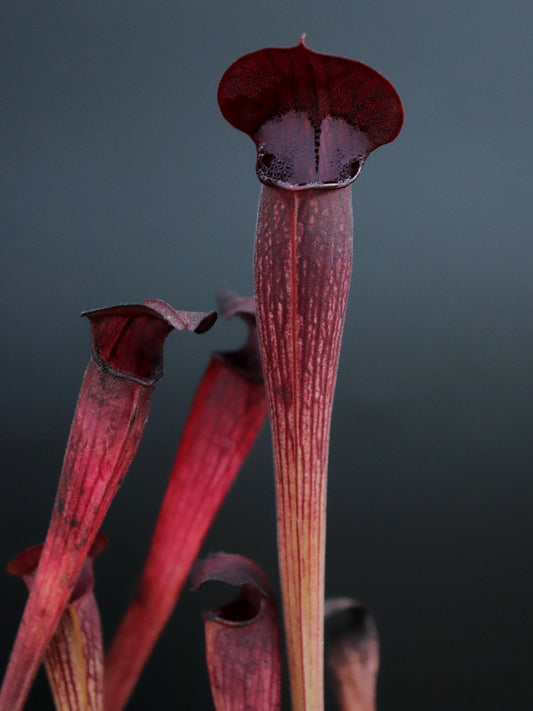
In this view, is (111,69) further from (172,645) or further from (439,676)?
(439,676)

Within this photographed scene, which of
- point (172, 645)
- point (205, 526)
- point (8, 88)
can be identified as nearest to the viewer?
point (205, 526)

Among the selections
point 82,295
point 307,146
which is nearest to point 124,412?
point 307,146

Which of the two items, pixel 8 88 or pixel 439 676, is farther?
pixel 439 676

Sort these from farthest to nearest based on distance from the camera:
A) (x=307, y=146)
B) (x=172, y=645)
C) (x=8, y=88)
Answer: (x=172, y=645)
(x=8, y=88)
(x=307, y=146)

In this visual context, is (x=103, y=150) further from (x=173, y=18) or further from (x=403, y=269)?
(x=403, y=269)

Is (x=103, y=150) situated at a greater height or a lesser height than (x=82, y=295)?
greater


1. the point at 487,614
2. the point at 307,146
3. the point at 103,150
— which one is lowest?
the point at 487,614

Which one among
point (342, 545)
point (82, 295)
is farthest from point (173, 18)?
point (342, 545)
